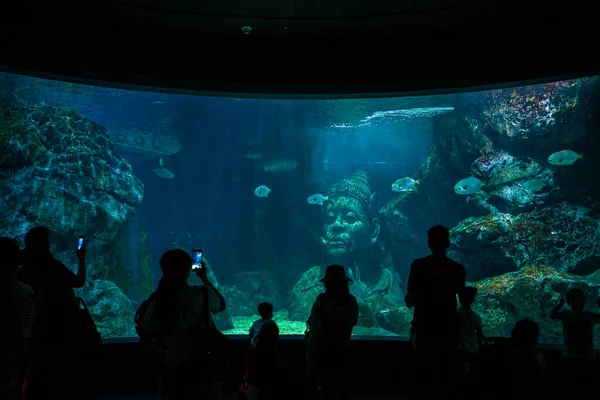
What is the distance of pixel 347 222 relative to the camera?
19328mm

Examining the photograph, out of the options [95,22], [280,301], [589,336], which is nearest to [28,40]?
[95,22]

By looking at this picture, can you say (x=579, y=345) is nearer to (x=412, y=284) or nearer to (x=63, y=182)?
(x=412, y=284)

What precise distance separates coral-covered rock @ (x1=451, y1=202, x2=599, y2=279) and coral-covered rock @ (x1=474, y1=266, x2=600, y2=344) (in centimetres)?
77

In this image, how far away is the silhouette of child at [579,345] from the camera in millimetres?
4484

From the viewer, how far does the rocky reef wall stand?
1071 centimetres

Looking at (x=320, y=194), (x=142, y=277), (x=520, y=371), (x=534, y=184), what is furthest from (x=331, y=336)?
(x=142, y=277)

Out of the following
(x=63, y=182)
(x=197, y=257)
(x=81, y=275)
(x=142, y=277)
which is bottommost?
(x=142, y=277)

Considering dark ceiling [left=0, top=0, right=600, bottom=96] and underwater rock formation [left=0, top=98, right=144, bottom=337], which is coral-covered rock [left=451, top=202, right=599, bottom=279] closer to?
dark ceiling [left=0, top=0, right=600, bottom=96]

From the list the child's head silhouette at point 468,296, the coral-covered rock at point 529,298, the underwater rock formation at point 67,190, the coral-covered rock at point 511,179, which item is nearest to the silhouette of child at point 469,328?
the child's head silhouette at point 468,296

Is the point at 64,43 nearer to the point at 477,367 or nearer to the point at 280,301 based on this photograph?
the point at 477,367

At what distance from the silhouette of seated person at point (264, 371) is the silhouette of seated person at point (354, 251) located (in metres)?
11.7

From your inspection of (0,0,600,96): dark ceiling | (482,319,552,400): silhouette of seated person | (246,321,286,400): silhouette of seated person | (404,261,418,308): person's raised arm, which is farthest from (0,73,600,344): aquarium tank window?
(482,319,552,400): silhouette of seated person

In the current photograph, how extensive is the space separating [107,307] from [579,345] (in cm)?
1180

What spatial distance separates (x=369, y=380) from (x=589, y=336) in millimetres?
2774
